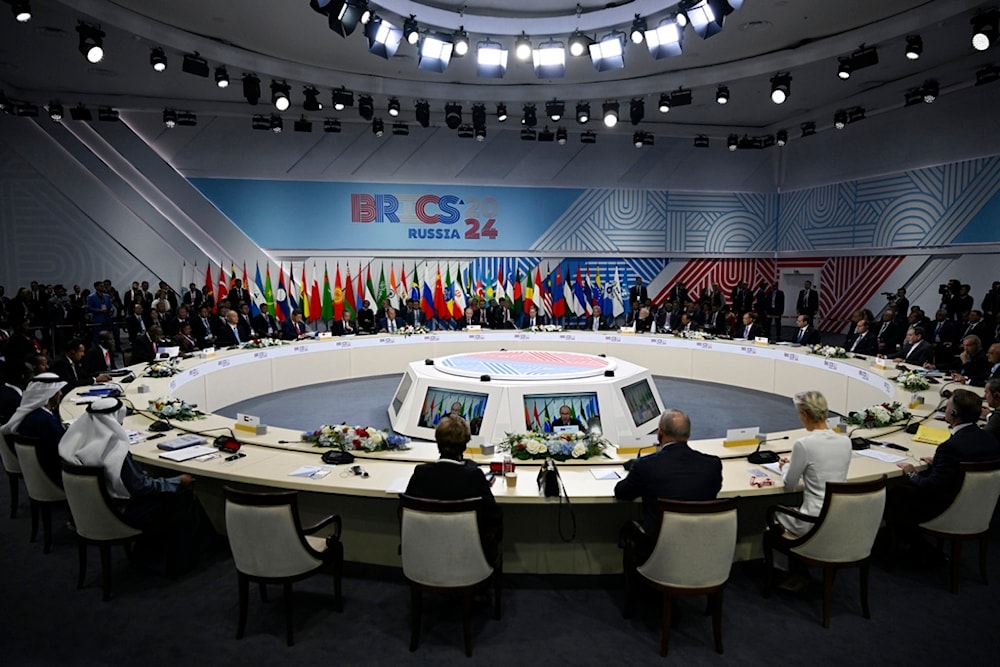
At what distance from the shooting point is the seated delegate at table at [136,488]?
12.0 ft

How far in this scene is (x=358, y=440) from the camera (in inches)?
174

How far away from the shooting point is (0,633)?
3.35m

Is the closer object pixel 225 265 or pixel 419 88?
pixel 419 88

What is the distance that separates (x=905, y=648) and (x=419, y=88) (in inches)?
519

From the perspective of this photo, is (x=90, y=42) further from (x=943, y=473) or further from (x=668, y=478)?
(x=943, y=473)

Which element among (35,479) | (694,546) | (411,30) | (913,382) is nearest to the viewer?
(694,546)

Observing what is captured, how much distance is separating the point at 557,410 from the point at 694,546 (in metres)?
3.35

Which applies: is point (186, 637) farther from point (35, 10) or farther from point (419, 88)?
point (419, 88)

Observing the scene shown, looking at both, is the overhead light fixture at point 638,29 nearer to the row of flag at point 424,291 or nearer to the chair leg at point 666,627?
the row of flag at point 424,291

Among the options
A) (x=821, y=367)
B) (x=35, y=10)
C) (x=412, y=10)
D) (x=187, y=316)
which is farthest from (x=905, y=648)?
(x=35, y=10)

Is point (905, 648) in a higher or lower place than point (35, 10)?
lower

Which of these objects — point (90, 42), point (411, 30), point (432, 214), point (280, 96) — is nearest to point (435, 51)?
point (411, 30)

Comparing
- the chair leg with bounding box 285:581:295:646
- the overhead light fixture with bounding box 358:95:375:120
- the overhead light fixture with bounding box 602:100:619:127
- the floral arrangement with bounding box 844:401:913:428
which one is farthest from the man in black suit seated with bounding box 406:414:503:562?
the overhead light fixture with bounding box 358:95:375:120

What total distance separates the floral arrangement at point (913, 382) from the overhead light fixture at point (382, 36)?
840 cm
